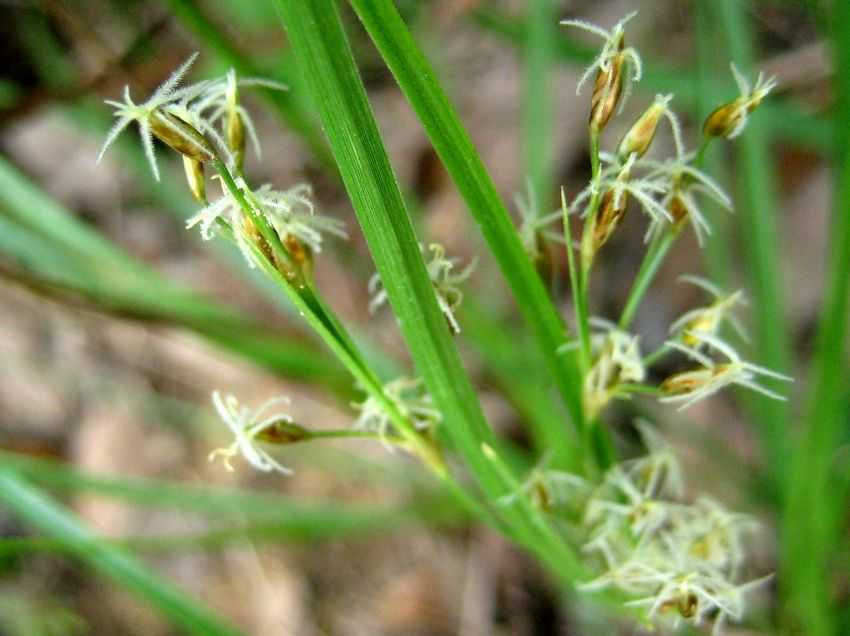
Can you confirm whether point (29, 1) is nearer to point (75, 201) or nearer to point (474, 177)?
point (75, 201)

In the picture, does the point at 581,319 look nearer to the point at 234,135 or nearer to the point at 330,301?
the point at 234,135

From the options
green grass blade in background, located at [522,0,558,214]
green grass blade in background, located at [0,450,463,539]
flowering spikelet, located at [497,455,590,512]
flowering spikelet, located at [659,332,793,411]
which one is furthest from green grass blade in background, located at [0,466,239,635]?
green grass blade in background, located at [522,0,558,214]

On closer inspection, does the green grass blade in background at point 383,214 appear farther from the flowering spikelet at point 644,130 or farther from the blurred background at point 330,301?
the blurred background at point 330,301

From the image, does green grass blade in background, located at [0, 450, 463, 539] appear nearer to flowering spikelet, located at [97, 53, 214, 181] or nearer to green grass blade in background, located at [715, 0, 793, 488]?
green grass blade in background, located at [715, 0, 793, 488]

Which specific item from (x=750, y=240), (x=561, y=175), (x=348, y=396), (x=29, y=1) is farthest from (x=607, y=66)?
(x=29, y=1)

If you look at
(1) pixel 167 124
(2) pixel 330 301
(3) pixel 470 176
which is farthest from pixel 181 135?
(2) pixel 330 301

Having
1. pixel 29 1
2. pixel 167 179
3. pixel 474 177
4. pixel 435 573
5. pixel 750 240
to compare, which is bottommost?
pixel 435 573
